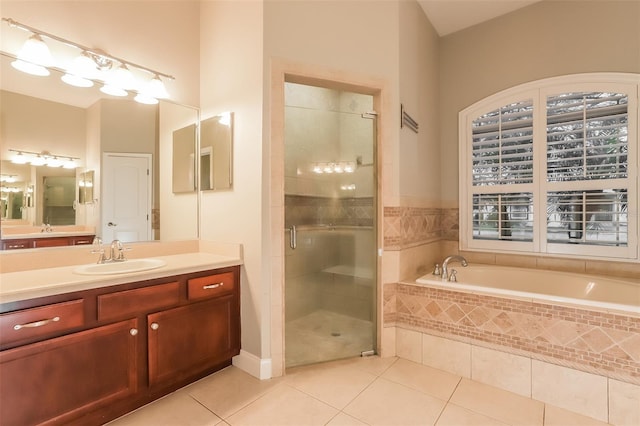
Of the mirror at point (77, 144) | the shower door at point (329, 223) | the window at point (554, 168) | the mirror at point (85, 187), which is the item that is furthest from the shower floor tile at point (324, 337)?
the mirror at point (85, 187)

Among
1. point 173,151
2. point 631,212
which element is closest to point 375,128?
point 173,151

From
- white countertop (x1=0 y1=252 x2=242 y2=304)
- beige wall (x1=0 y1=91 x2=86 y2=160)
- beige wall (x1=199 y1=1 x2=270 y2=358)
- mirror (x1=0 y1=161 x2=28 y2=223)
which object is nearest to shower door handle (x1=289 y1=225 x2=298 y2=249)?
beige wall (x1=199 y1=1 x2=270 y2=358)

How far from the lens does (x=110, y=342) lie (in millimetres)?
1582

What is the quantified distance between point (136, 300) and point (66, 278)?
35cm

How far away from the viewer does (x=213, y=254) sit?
2.40 m

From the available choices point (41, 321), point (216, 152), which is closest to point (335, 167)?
point (216, 152)

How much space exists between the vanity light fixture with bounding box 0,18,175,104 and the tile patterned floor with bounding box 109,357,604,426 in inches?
82.9

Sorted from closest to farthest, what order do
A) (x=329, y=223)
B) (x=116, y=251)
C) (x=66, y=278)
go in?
(x=66, y=278)
(x=116, y=251)
(x=329, y=223)

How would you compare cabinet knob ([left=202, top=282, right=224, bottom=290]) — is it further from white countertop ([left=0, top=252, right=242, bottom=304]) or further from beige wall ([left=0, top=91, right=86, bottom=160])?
beige wall ([left=0, top=91, right=86, bottom=160])

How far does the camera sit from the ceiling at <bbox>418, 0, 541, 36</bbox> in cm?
279

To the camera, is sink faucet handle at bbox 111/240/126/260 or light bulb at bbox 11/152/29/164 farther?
sink faucet handle at bbox 111/240/126/260

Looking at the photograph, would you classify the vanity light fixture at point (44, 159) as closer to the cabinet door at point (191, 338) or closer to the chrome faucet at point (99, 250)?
the chrome faucet at point (99, 250)

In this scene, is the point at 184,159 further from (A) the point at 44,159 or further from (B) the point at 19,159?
(B) the point at 19,159

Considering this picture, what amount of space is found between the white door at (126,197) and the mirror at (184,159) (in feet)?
0.66
